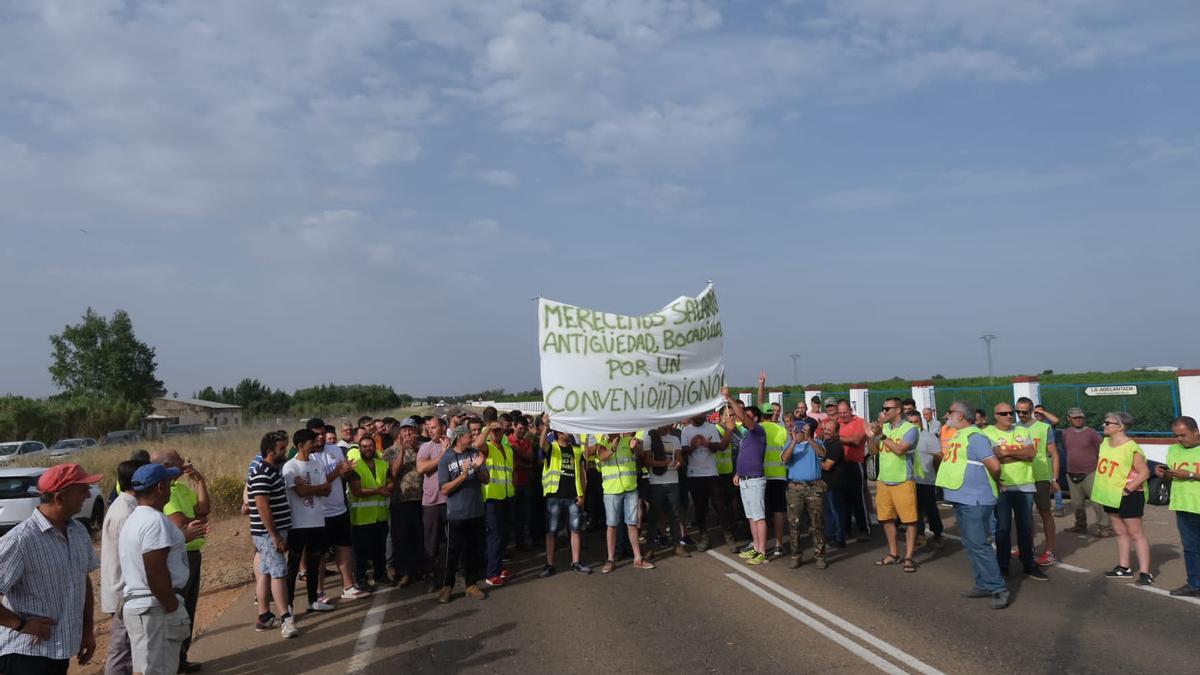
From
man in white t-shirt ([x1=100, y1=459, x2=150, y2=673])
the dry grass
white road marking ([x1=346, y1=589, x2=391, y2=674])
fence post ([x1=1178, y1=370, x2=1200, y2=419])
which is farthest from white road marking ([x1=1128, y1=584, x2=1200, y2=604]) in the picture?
the dry grass

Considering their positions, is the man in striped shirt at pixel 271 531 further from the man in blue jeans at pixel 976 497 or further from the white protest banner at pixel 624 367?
the man in blue jeans at pixel 976 497

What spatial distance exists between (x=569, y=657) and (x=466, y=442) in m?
2.96

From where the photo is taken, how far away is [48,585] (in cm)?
410

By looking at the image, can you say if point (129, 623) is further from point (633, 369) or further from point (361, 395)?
point (361, 395)

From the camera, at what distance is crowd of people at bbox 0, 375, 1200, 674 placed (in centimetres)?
473

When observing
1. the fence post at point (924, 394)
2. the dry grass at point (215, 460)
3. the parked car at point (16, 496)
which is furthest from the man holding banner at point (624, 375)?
the fence post at point (924, 394)

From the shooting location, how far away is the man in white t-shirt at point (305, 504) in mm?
7895

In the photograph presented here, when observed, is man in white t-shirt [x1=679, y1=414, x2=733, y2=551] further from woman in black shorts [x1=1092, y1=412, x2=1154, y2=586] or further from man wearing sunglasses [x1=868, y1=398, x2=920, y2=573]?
woman in black shorts [x1=1092, y1=412, x2=1154, y2=586]

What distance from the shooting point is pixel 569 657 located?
20.7ft

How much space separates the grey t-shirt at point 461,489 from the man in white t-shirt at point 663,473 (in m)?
2.48

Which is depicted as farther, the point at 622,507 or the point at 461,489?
the point at 622,507

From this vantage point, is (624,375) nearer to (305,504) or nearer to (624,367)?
(624,367)

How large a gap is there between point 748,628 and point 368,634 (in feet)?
11.4

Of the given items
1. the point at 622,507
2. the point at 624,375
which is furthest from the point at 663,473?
the point at 624,375
